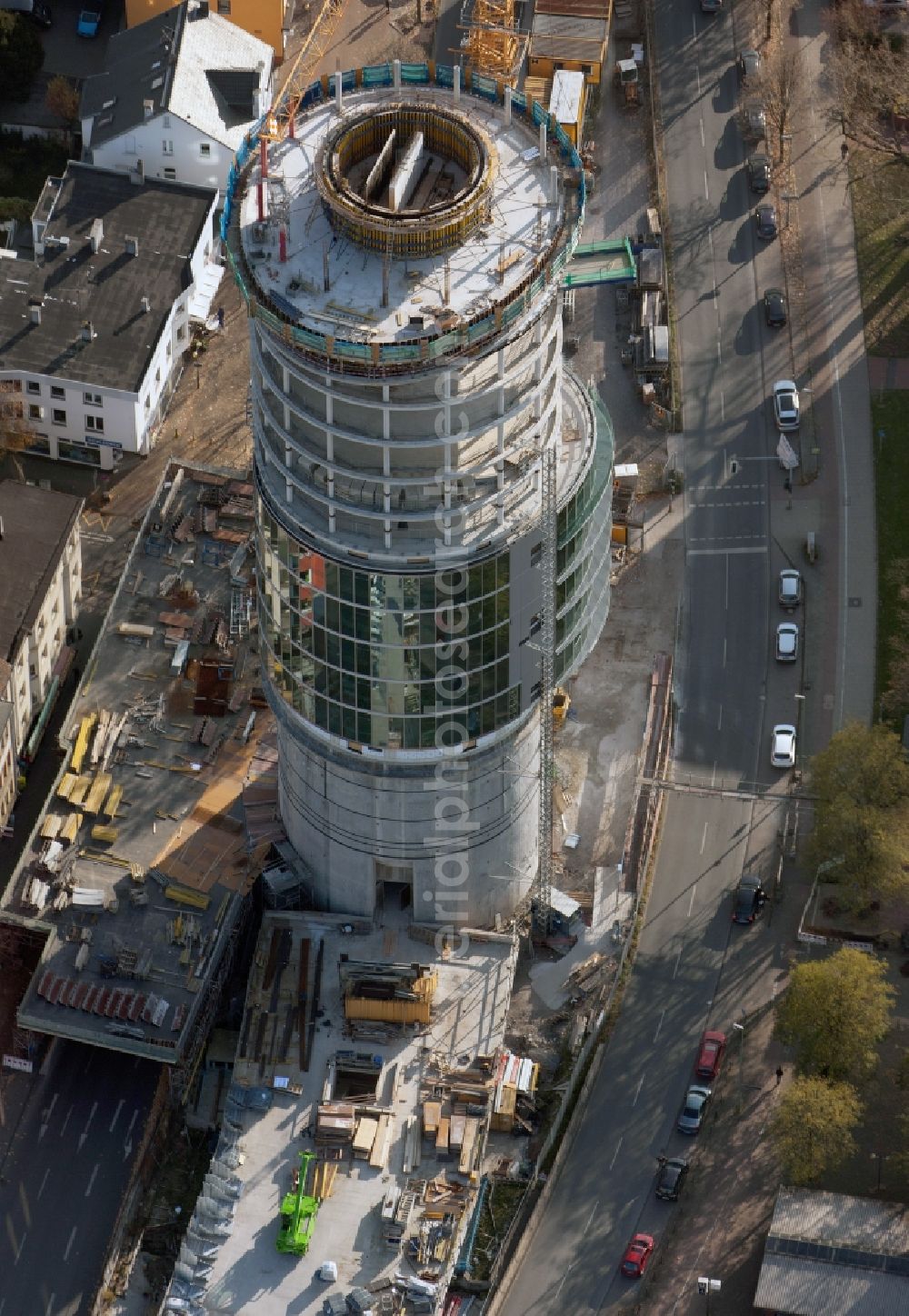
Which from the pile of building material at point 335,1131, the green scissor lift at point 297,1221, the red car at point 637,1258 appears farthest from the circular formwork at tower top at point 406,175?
the red car at point 637,1258

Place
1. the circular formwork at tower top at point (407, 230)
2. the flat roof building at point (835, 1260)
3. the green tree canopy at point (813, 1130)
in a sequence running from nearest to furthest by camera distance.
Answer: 1. the circular formwork at tower top at point (407, 230)
2. the flat roof building at point (835, 1260)
3. the green tree canopy at point (813, 1130)

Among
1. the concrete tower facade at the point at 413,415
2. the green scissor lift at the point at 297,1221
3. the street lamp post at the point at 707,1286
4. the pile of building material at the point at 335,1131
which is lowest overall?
the green scissor lift at the point at 297,1221

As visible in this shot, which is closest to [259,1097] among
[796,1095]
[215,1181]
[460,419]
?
[215,1181]

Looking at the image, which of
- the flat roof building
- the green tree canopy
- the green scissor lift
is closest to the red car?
the flat roof building

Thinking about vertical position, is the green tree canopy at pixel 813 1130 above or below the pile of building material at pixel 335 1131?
above

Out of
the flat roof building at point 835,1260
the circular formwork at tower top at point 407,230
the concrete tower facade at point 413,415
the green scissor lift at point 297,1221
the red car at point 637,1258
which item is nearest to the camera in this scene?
the circular formwork at tower top at point 407,230

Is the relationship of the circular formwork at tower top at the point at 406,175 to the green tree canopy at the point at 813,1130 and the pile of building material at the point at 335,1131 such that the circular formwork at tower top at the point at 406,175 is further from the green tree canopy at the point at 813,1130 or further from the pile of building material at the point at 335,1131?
the green tree canopy at the point at 813,1130

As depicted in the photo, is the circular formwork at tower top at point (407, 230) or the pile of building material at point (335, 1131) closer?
the circular formwork at tower top at point (407, 230)

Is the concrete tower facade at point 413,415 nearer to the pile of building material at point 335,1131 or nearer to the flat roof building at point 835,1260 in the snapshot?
the pile of building material at point 335,1131
